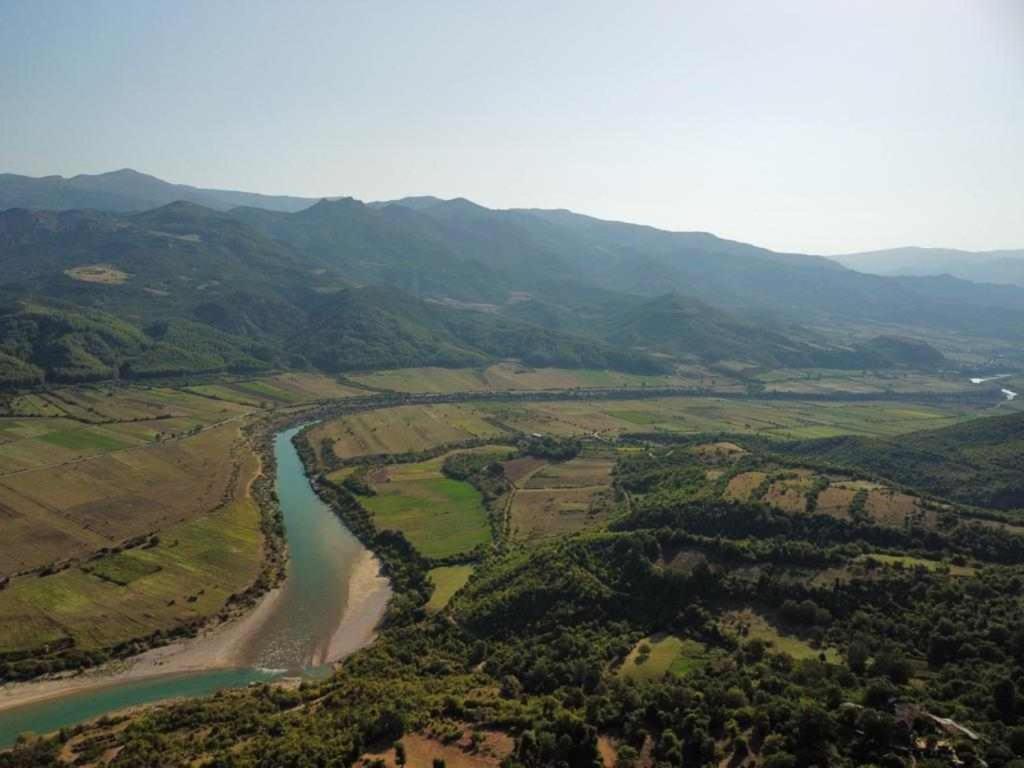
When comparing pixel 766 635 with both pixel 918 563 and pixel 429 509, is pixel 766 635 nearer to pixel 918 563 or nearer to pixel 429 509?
pixel 918 563

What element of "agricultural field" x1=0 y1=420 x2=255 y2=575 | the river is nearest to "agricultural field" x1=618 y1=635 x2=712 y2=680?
the river

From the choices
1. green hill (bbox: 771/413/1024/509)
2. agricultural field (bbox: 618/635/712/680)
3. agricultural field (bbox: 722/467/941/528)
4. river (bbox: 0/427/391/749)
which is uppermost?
agricultural field (bbox: 722/467/941/528)

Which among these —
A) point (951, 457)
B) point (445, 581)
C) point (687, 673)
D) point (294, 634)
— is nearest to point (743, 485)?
point (687, 673)

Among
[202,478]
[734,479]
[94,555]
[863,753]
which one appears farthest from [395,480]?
[863,753]

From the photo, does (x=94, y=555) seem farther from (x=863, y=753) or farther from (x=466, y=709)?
(x=863, y=753)

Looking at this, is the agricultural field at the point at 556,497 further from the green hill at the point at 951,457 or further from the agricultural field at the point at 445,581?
the green hill at the point at 951,457

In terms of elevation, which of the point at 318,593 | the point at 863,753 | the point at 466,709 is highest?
the point at 863,753

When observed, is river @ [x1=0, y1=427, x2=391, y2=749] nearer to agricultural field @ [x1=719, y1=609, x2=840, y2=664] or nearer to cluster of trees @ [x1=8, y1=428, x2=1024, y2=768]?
cluster of trees @ [x1=8, y1=428, x2=1024, y2=768]
